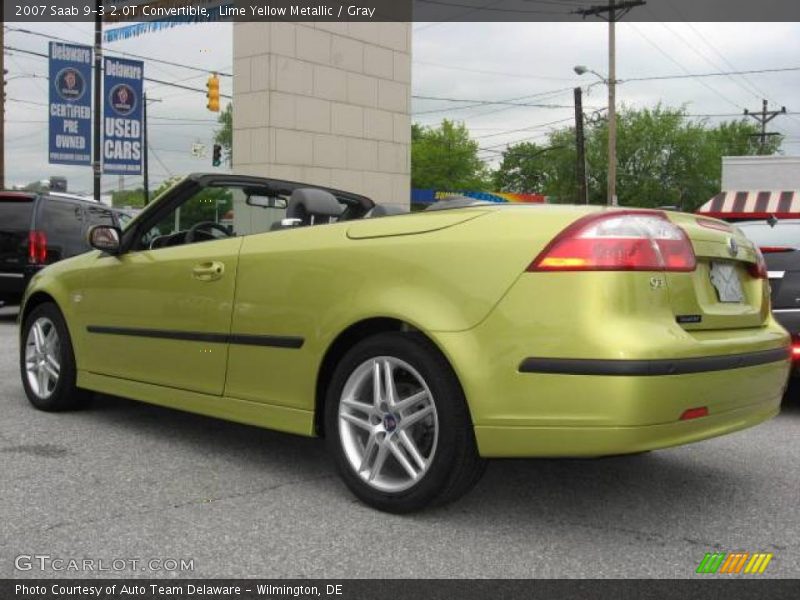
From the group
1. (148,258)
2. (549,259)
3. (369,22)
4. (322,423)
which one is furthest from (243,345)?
(369,22)

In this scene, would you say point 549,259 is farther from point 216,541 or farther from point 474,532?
point 216,541

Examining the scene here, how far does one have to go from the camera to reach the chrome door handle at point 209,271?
4105 mm

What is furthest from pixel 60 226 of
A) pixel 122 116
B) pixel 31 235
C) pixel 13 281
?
pixel 122 116

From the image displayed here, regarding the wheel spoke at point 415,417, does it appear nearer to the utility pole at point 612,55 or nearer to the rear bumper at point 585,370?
the rear bumper at point 585,370

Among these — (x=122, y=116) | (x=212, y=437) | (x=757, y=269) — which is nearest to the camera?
(x=757, y=269)

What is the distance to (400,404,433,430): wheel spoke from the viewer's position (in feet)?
10.7

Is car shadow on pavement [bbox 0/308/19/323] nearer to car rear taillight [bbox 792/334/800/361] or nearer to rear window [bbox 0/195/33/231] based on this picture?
rear window [bbox 0/195/33/231]

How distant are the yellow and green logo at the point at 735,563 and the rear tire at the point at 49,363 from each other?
12.5ft

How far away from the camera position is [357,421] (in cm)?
351

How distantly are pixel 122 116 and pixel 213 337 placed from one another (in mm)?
18307

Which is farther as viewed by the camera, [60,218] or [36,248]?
[60,218]

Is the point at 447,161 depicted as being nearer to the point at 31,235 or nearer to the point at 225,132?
the point at 225,132

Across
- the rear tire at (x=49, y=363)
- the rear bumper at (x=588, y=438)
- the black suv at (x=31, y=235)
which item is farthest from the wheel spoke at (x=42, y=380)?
the black suv at (x=31, y=235)

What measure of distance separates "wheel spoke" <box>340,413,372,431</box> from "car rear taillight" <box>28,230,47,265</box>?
8812 millimetres
